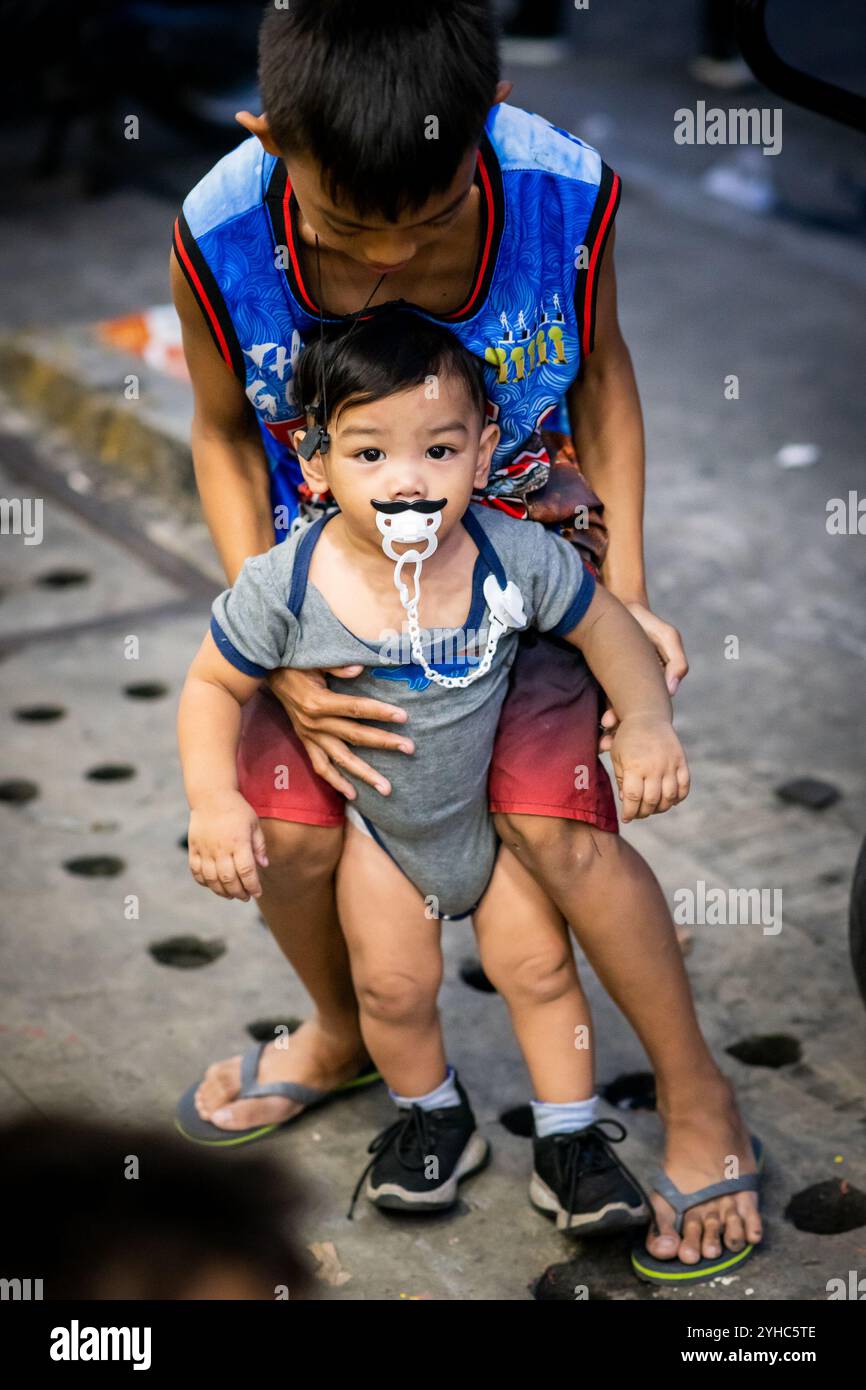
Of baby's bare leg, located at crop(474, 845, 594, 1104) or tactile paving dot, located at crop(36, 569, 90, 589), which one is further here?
tactile paving dot, located at crop(36, 569, 90, 589)

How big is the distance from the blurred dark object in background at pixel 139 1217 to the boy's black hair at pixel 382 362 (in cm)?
94

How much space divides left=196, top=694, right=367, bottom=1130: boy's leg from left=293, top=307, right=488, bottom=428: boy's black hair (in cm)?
38

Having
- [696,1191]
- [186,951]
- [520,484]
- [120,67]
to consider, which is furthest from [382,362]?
[120,67]

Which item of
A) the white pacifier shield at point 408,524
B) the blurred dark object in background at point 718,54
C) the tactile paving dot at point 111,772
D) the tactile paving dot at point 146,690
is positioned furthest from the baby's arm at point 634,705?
the blurred dark object in background at point 718,54

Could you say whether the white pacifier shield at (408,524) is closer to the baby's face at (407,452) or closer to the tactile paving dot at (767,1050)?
the baby's face at (407,452)

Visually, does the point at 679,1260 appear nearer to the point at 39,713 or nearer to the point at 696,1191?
the point at 696,1191

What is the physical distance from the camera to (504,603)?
1829 millimetres

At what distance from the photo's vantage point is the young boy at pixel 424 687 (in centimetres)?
176

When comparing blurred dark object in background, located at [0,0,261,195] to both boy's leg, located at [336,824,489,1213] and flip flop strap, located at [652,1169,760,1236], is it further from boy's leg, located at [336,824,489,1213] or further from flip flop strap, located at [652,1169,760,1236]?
flip flop strap, located at [652,1169,760,1236]

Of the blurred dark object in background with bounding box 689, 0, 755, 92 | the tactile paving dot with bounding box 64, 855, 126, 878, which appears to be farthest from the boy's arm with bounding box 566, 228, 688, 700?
the blurred dark object in background with bounding box 689, 0, 755, 92

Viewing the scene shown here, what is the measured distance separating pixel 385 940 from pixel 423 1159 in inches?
11.3

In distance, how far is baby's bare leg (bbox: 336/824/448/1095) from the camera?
192 cm

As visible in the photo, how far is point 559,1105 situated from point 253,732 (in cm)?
55

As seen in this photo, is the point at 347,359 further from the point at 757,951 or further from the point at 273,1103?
the point at 757,951
